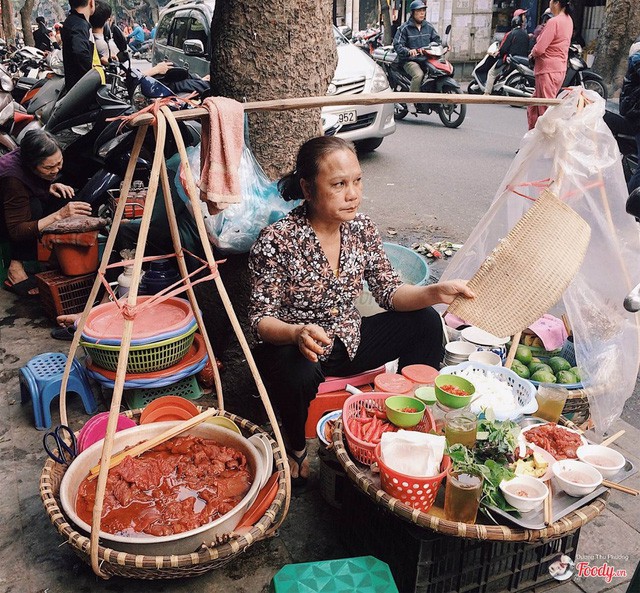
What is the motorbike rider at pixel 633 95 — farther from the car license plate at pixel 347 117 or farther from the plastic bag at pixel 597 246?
the car license plate at pixel 347 117

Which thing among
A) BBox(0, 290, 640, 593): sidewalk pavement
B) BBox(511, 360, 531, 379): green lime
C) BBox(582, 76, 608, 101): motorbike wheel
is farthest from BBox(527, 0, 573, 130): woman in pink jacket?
BBox(0, 290, 640, 593): sidewalk pavement

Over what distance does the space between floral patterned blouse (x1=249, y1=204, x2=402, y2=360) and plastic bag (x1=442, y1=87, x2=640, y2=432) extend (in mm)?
785

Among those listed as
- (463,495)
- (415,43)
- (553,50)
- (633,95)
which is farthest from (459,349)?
(415,43)

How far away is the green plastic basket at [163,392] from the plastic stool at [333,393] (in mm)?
701

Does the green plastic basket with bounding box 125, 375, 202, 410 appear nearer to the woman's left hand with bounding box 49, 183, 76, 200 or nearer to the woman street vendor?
the woman street vendor

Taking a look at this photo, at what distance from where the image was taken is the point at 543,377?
9.14 ft

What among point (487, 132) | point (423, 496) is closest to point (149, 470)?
point (423, 496)

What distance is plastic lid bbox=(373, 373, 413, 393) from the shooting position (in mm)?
2459

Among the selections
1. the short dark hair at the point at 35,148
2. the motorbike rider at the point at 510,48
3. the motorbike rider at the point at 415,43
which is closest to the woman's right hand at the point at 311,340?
the short dark hair at the point at 35,148

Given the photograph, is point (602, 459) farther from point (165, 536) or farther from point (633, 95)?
point (633, 95)

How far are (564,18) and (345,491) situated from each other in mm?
7129

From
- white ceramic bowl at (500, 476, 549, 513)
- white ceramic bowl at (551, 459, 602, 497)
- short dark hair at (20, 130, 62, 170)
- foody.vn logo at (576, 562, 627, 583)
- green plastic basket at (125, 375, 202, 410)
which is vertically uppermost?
short dark hair at (20, 130, 62, 170)

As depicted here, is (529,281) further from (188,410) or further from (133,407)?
(133,407)

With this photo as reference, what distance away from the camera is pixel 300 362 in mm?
2400
